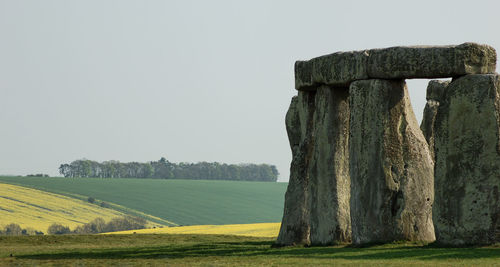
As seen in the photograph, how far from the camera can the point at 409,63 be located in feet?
100

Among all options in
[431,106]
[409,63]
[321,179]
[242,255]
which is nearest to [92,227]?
[431,106]

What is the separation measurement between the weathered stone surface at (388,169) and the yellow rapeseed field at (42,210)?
51.2 metres

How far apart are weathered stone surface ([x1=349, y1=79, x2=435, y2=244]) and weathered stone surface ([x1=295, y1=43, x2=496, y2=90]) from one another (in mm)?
514

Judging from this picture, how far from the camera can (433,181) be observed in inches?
1252

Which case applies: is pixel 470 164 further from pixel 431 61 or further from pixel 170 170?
pixel 170 170

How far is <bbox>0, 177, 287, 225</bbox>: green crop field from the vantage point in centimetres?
11062

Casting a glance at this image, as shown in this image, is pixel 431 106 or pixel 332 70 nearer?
pixel 332 70

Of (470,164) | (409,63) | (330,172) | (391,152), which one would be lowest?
(330,172)

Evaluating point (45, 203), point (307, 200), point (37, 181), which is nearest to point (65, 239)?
point (307, 200)

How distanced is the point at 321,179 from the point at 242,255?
4.48 metres

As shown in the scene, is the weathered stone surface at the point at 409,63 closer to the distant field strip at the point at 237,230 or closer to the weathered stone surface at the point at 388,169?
the weathered stone surface at the point at 388,169

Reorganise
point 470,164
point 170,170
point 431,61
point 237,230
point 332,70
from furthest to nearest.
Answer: point 170,170
point 237,230
point 332,70
point 431,61
point 470,164

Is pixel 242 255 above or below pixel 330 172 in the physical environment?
below

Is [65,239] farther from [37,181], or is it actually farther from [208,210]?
[37,181]
